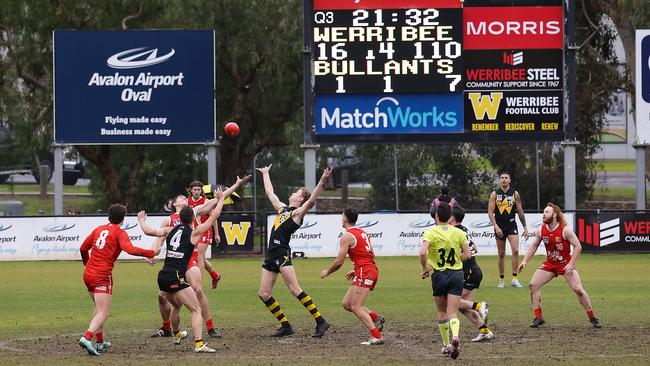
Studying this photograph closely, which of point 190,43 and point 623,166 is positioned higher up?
point 190,43

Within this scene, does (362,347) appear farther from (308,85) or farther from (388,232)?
(388,232)

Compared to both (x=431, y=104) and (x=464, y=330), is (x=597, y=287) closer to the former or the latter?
(x=464, y=330)

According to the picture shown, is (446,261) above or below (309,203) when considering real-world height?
below

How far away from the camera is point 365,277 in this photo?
15555 mm

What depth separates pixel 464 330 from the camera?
17125mm

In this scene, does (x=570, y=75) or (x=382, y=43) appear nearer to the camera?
(x=382, y=43)

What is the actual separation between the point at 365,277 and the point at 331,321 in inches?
117

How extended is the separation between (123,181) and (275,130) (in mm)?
Answer: 6133

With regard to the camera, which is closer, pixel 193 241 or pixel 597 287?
pixel 193 241

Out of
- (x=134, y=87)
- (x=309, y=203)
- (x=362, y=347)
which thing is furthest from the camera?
(x=134, y=87)

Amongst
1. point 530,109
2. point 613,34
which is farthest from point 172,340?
point 613,34

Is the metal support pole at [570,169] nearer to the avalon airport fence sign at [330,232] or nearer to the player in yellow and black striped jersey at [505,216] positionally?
the avalon airport fence sign at [330,232]

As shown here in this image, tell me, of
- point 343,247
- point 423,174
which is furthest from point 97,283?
point 423,174

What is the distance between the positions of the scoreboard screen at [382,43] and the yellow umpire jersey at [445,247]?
16246 mm
